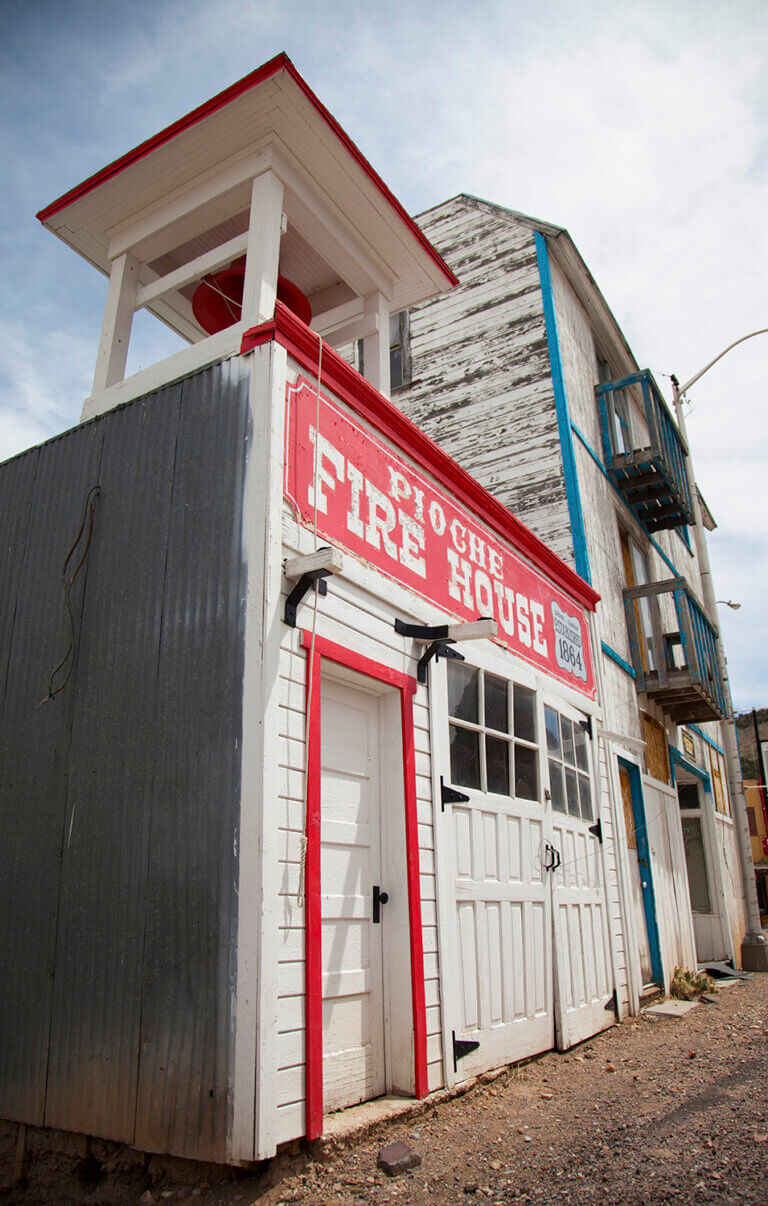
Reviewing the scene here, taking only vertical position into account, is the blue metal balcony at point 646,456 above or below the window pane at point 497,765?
above

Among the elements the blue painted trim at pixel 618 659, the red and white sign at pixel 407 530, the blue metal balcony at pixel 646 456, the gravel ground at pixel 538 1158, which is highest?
the blue metal balcony at pixel 646 456

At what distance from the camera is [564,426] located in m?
10.2

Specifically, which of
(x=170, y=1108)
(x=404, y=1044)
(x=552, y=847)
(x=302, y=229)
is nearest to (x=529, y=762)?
(x=552, y=847)

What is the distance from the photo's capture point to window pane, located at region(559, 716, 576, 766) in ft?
24.8

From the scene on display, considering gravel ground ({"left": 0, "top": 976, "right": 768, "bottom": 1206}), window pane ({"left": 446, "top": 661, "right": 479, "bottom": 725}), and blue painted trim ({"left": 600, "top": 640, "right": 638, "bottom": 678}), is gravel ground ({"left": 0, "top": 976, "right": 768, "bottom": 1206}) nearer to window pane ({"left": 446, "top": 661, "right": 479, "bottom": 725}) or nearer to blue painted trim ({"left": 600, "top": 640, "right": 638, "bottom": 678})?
window pane ({"left": 446, "top": 661, "right": 479, "bottom": 725})

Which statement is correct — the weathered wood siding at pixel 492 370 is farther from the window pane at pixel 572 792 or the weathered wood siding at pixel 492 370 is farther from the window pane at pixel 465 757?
the window pane at pixel 465 757

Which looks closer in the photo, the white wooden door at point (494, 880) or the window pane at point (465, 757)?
the white wooden door at point (494, 880)

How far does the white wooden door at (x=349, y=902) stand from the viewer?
13.5ft

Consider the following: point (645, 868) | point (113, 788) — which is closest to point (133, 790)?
point (113, 788)

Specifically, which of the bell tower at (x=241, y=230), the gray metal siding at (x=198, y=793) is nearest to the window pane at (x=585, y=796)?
the bell tower at (x=241, y=230)

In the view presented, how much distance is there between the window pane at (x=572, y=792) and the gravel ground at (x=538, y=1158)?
2.39m

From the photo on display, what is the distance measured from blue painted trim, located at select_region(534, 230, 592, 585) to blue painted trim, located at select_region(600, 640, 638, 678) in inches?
33.6

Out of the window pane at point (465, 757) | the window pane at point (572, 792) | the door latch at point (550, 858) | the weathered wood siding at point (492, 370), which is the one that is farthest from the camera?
the weathered wood siding at point (492, 370)

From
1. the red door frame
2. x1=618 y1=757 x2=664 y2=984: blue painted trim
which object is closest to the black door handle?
the red door frame
